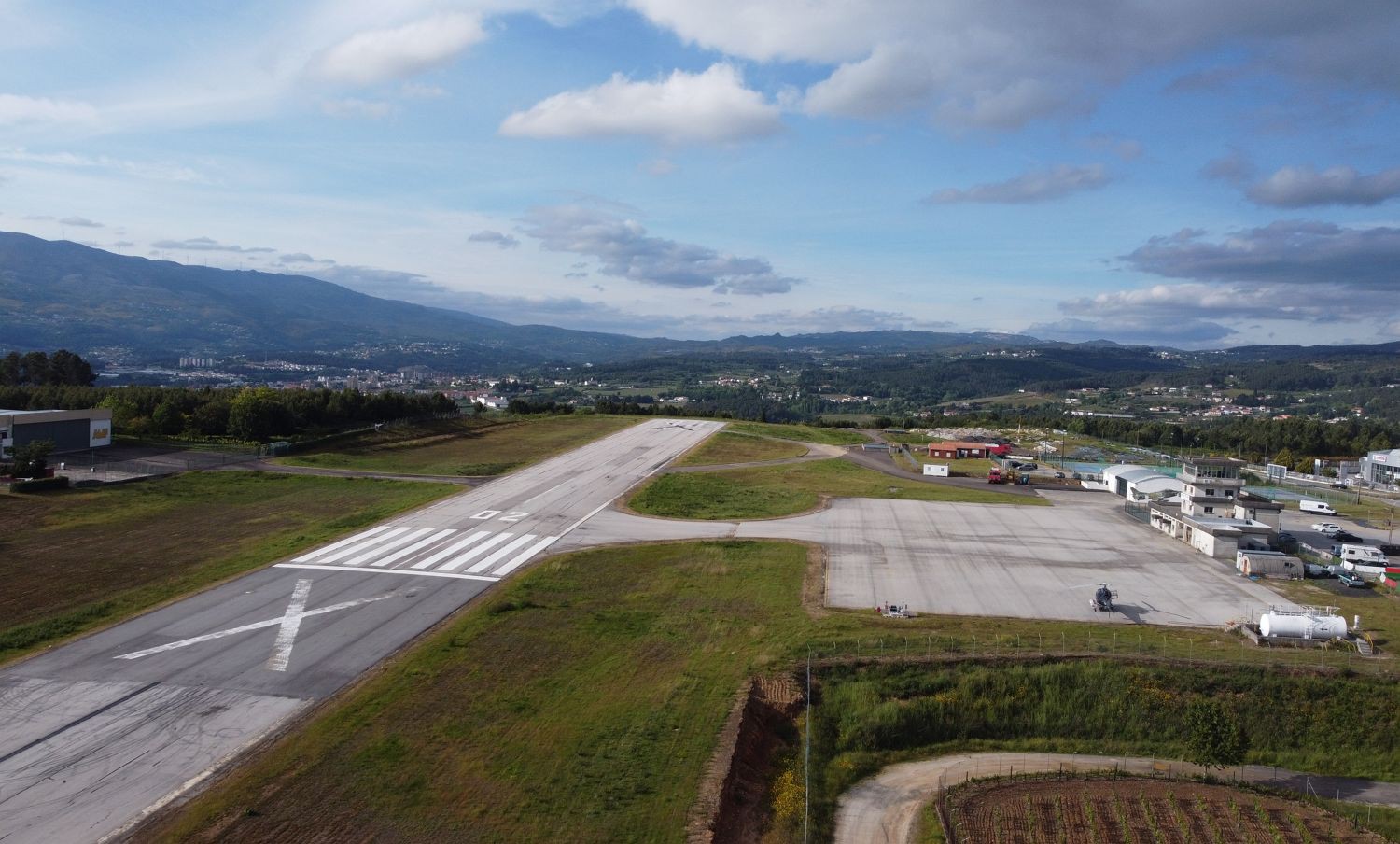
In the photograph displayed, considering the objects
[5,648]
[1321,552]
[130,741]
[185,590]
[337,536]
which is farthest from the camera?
[1321,552]

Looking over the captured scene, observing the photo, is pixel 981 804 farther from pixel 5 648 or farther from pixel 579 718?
pixel 5 648

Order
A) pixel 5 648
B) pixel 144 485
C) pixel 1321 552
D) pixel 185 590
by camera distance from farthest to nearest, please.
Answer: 1. pixel 144 485
2. pixel 1321 552
3. pixel 185 590
4. pixel 5 648

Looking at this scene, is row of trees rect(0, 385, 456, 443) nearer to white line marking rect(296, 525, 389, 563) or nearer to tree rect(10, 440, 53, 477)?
tree rect(10, 440, 53, 477)

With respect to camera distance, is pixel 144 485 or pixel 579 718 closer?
pixel 579 718

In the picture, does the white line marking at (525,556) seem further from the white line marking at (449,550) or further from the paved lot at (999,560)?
the white line marking at (449,550)

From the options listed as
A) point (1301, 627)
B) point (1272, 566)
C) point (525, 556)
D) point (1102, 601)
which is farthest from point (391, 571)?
point (1272, 566)

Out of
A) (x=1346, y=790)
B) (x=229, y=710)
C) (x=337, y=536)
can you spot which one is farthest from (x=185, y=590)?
(x=1346, y=790)

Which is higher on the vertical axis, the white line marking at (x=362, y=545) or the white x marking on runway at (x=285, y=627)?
the white line marking at (x=362, y=545)

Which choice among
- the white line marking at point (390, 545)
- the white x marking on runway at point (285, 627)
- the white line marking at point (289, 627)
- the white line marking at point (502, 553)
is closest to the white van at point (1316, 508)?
the white line marking at point (502, 553)
